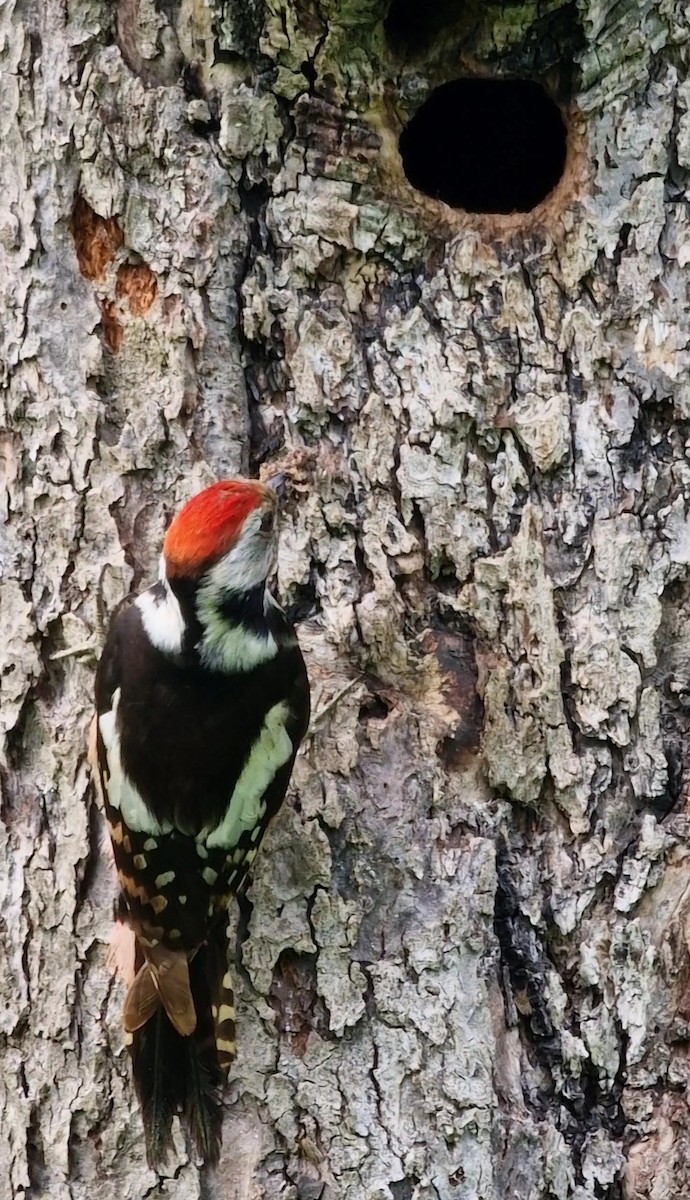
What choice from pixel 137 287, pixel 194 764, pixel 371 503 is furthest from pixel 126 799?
pixel 137 287

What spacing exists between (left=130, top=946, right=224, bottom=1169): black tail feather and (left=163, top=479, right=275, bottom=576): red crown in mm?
696

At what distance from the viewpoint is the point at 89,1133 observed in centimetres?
217

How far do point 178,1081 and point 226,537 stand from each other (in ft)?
2.89

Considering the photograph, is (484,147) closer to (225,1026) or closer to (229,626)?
(229,626)

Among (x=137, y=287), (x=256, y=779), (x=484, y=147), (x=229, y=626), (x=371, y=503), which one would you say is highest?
(x=484, y=147)

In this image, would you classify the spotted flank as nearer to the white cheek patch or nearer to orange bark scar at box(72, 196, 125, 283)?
the white cheek patch

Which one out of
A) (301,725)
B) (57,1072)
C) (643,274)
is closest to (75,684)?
(301,725)

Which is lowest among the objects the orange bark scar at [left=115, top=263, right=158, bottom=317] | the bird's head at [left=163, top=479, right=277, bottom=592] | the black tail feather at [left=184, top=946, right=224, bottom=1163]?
the black tail feather at [left=184, top=946, right=224, bottom=1163]

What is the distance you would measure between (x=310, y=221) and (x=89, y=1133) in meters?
1.58

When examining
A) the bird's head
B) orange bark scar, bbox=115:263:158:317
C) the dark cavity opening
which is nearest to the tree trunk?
orange bark scar, bbox=115:263:158:317

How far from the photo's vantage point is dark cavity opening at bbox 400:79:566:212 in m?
2.72

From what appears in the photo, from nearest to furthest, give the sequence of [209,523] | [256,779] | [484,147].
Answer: [209,523] < [256,779] < [484,147]

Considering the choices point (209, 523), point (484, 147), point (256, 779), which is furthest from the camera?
point (484, 147)

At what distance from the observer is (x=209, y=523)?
2.11 meters
